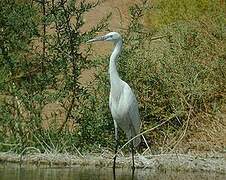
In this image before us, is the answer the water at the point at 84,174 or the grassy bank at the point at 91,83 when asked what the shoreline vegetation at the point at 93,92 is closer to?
the grassy bank at the point at 91,83

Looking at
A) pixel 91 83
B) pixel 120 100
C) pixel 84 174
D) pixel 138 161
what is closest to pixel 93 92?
pixel 91 83

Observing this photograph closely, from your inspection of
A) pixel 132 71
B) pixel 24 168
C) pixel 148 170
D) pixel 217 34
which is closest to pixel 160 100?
pixel 132 71

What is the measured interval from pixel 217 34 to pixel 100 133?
3.74m

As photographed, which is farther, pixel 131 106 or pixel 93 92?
pixel 93 92

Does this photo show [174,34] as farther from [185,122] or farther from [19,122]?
[19,122]

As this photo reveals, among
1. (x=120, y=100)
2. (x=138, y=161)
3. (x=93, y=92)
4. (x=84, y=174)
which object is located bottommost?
(x=138, y=161)

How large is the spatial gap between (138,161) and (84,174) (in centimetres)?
184

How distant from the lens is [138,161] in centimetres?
1309

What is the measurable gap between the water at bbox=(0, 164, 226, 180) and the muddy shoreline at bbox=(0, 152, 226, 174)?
261 millimetres

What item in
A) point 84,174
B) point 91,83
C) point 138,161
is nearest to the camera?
point 84,174

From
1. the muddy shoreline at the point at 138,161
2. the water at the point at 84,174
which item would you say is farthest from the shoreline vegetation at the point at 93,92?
the water at the point at 84,174

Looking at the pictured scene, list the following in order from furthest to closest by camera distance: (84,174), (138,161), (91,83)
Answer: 1. (91,83)
2. (138,161)
3. (84,174)

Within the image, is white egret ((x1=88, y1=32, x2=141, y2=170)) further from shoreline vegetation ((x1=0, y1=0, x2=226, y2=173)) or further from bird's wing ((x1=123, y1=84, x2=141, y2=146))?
shoreline vegetation ((x1=0, y1=0, x2=226, y2=173))

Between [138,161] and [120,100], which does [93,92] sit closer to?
[120,100]
